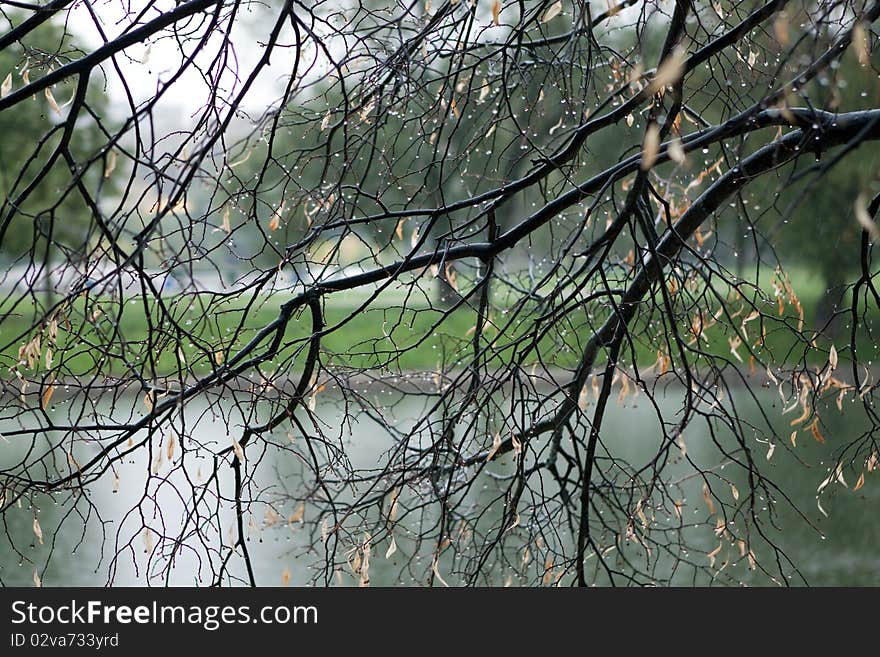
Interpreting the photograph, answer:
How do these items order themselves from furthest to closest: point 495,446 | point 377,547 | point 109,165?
1. point 377,547
2. point 495,446
3. point 109,165

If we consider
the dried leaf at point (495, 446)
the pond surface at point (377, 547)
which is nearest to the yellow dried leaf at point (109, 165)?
the dried leaf at point (495, 446)

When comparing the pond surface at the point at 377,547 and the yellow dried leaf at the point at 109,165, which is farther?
the pond surface at the point at 377,547

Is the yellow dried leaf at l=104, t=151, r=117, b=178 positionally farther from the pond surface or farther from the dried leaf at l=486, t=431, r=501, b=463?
the pond surface

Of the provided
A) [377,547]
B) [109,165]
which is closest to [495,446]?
[109,165]

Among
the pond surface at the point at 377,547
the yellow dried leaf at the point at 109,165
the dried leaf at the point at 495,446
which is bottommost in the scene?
the dried leaf at the point at 495,446

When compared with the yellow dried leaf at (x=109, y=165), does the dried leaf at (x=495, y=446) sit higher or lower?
lower

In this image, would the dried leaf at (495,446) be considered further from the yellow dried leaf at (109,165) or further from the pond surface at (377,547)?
the pond surface at (377,547)

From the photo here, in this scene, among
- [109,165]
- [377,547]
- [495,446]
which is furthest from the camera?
[377,547]

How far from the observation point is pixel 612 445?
7094mm

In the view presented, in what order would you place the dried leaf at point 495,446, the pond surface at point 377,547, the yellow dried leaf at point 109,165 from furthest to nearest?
the pond surface at point 377,547 → the dried leaf at point 495,446 → the yellow dried leaf at point 109,165

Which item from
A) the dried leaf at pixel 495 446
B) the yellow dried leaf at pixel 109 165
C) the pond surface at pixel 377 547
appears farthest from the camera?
the pond surface at pixel 377 547

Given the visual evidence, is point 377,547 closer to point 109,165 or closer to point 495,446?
point 495,446
